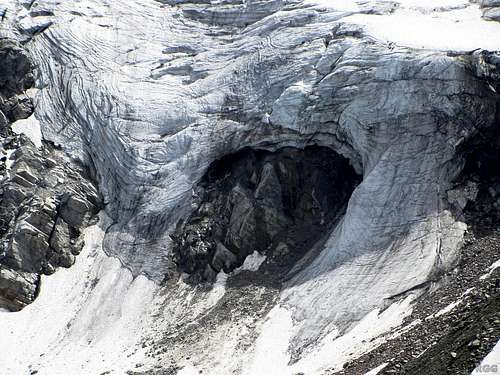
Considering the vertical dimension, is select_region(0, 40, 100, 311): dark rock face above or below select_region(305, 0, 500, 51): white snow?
below

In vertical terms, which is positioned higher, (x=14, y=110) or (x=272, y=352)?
(x=14, y=110)

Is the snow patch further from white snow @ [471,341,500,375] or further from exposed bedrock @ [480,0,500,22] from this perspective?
white snow @ [471,341,500,375]

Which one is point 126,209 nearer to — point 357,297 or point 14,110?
point 14,110

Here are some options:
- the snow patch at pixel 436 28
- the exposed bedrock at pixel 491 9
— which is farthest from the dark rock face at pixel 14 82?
the exposed bedrock at pixel 491 9

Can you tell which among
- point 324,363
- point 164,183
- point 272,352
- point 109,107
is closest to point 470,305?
point 324,363

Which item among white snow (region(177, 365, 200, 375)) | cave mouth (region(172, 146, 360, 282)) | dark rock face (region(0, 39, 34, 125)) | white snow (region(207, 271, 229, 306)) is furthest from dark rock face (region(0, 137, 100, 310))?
white snow (region(177, 365, 200, 375))

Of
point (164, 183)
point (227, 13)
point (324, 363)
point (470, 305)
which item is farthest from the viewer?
point (227, 13)

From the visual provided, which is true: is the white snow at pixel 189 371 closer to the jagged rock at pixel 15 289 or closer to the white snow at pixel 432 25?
the jagged rock at pixel 15 289
